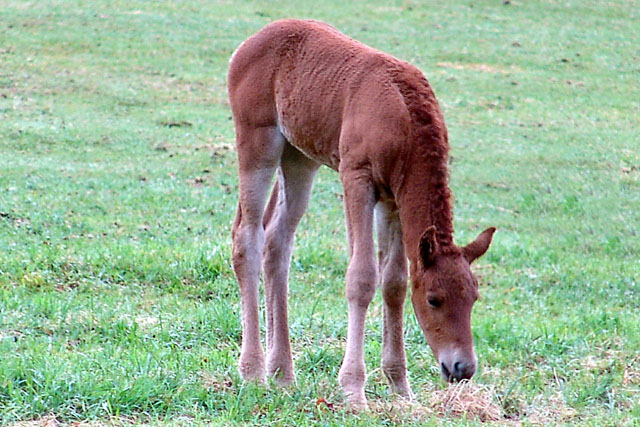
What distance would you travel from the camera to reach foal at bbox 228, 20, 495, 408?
470 cm

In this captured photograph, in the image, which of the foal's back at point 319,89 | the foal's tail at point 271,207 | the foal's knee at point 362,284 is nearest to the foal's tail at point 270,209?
the foal's tail at point 271,207

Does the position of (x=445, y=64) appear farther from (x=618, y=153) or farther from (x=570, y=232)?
(x=570, y=232)

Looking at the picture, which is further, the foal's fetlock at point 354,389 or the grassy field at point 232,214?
the grassy field at point 232,214

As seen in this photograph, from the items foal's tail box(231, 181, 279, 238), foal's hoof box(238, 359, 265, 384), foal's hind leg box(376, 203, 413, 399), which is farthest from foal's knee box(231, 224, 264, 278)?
foal's hind leg box(376, 203, 413, 399)

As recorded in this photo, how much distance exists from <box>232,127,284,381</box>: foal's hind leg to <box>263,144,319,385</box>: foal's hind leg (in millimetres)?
124

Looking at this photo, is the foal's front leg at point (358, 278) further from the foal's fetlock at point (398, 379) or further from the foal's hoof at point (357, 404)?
the foal's fetlock at point (398, 379)

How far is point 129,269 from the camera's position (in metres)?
7.70

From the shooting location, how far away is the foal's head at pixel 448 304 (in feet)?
15.1

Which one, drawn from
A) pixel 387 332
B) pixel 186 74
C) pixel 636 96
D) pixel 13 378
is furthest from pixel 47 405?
pixel 636 96

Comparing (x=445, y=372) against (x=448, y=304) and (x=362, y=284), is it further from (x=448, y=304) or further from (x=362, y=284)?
(x=362, y=284)

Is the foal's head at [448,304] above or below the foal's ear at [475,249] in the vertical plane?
below

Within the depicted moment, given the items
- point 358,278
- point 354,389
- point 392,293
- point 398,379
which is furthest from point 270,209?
point 354,389

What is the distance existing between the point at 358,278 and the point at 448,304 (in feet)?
1.61

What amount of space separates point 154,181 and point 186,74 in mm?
6961
